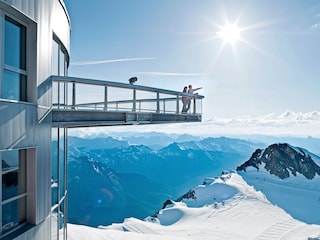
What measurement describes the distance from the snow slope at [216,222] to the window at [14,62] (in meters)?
10.3

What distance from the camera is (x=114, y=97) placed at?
7.90 m

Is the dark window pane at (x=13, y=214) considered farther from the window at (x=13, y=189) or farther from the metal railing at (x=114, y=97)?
the metal railing at (x=114, y=97)

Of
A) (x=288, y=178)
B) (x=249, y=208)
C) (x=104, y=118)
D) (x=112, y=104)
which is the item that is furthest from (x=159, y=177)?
(x=104, y=118)

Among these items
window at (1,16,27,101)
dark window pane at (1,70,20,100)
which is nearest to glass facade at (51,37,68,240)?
Answer: window at (1,16,27,101)

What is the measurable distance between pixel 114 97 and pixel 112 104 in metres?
0.86

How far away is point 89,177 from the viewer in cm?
11319

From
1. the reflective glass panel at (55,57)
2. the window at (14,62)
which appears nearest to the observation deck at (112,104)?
the reflective glass panel at (55,57)

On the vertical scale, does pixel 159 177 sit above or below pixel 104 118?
below

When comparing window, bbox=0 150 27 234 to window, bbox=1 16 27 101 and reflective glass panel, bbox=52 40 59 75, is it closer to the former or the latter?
window, bbox=1 16 27 101

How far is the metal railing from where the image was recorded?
6.10m

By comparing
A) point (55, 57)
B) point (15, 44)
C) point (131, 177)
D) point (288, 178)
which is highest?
point (55, 57)

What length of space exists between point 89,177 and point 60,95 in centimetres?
11343

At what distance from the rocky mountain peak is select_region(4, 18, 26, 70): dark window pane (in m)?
36.7

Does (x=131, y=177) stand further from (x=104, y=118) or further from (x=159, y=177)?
(x=104, y=118)
